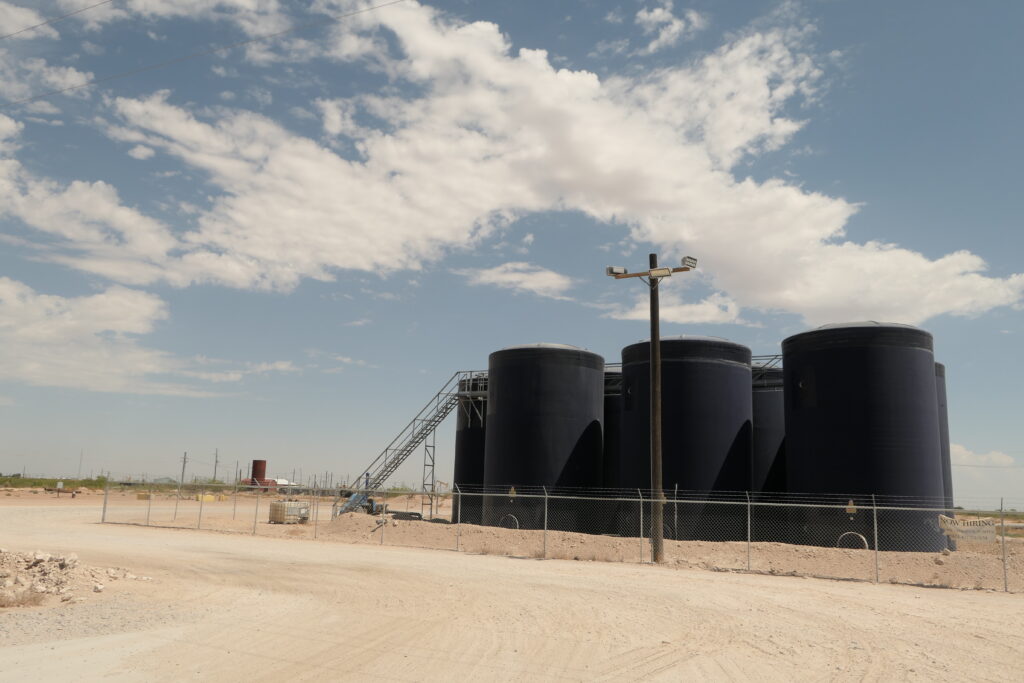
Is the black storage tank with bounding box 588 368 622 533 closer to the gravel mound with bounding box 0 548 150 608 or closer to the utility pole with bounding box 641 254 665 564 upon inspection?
the utility pole with bounding box 641 254 665 564

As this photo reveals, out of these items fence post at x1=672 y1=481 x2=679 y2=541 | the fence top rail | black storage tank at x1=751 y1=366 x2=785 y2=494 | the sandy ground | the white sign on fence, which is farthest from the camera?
black storage tank at x1=751 y1=366 x2=785 y2=494

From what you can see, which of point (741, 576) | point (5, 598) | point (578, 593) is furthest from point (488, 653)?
point (741, 576)

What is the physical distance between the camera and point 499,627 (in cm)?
1200

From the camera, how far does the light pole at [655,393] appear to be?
74.3ft

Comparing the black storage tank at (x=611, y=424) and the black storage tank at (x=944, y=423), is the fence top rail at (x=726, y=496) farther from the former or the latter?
the black storage tank at (x=944, y=423)

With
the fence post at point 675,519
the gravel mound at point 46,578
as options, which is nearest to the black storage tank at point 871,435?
the fence post at point 675,519

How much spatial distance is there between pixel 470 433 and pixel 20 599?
30.5 m

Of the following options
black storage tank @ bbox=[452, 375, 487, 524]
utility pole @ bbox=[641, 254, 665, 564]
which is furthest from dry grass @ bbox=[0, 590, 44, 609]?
black storage tank @ bbox=[452, 375, 487, 524]

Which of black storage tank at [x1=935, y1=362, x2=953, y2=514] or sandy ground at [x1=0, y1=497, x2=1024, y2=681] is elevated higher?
black storage tank at [x1=935, y1=362, x2=953, y2=514]

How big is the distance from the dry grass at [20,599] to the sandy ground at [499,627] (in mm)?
364

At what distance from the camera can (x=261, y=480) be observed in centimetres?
10681

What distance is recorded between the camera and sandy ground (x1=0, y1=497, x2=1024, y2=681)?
945 centimetres

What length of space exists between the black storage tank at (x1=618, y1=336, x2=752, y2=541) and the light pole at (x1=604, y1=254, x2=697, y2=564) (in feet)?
22.1

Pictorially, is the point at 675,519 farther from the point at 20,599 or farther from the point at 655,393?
the point at 20,599
